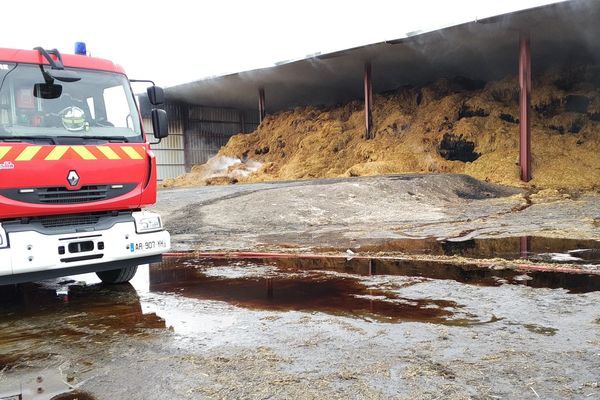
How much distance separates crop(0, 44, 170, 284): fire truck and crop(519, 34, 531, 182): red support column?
1457cm

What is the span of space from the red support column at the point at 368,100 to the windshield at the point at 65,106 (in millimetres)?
15991

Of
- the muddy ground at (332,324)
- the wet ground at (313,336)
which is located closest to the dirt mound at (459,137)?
the muddy ground at (332,324)

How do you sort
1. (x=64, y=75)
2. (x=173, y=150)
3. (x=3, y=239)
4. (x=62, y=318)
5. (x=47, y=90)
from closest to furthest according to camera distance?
1. (x=3, y=239)
2. (x=62, y=318)
3. (x=47, y=90)
4. (x=64, y=75)
5. (x=173, y=150)

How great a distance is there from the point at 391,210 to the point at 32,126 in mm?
9724

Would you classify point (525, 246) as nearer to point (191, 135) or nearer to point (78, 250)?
point (78, 250)

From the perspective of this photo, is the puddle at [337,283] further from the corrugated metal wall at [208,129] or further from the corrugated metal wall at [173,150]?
the corrugated metal wall at [208,129]

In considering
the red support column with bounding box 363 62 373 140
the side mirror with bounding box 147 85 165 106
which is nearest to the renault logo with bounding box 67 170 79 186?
the side mirror with bounding box 147 85 165 106

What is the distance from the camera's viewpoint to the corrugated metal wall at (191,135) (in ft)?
97.7

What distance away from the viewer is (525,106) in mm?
17125

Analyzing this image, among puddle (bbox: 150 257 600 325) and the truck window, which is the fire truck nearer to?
the truck window

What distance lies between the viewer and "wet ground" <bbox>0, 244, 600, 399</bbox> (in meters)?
3.25

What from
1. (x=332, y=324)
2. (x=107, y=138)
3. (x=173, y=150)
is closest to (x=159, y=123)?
(x=107, y=138)

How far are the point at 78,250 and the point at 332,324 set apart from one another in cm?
275

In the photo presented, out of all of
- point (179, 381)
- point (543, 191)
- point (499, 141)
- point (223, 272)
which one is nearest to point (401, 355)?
point (179, 381)
